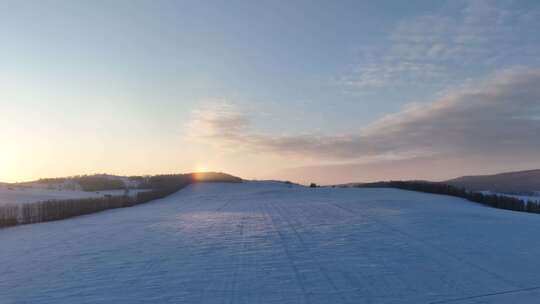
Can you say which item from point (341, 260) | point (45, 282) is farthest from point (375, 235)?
point (45, 282)

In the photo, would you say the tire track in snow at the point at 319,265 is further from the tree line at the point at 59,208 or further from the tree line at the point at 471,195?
the tree line at the point at 471,195

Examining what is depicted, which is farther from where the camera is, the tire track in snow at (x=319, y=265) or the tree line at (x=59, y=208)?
the tree line at (x=59, y=208)

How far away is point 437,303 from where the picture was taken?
7.88 metres

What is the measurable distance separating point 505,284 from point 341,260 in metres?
3.55

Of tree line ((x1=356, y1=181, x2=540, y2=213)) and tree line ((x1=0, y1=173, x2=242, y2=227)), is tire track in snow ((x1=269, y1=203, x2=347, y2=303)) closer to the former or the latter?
tree line ((x1=0, y1=173, x2=242, y2=227))

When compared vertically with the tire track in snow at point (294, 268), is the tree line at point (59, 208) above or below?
above

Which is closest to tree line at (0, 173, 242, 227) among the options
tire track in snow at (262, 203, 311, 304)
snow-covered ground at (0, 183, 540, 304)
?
snow-covered ground at (0, 183, 540, 304)

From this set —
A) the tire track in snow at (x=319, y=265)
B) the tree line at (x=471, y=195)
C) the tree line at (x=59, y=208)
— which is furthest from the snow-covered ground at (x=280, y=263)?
the tree line at (x=471, y=195)

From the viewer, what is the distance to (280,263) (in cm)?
1100

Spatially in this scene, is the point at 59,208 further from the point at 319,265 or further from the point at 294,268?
the point at 319,265

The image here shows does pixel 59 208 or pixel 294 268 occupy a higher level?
pixel 59 208

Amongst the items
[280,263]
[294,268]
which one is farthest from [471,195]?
[294,268]

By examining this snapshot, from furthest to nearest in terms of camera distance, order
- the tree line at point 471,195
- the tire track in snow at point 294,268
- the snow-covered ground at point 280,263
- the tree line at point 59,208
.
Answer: the tree line at point 471,195 → the tree line at point 59,208 → the snow-covered ground at point 280,263 → the tire track in snow at point 294,268

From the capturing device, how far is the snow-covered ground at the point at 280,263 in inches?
336
